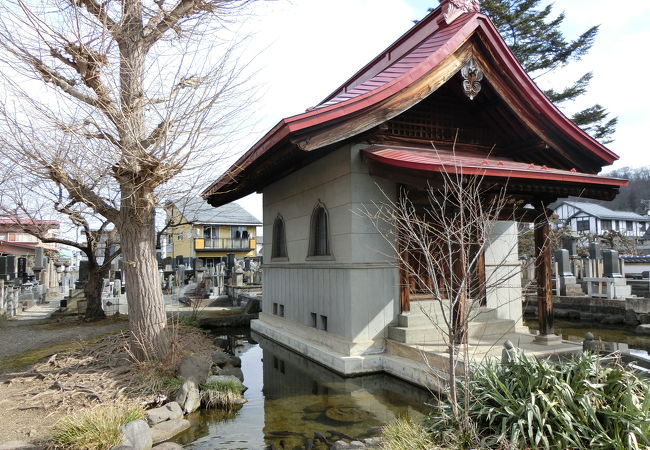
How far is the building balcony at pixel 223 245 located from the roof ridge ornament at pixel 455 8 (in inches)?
1646

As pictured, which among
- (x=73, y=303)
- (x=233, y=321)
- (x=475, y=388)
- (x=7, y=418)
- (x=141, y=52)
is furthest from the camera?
(x=73, y=303)

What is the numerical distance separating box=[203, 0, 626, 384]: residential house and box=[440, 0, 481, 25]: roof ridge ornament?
1.0 inches

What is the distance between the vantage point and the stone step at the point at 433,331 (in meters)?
7.71

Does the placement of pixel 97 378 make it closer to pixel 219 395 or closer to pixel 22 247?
pixel 219 395

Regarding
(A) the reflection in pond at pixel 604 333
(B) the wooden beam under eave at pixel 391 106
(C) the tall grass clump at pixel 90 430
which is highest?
(B) the wooden beam under eave at pixel 391 106

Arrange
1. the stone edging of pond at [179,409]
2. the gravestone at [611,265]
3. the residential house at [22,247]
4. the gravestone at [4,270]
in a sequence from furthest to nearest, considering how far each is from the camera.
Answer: the gravestone at [4,270], the gravestone at [611,265], the residential house at [22,247], the stone edging of pond at [179,409]

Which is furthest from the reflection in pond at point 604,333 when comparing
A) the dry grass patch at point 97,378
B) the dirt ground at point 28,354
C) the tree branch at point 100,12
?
the tree branch at point 100,12

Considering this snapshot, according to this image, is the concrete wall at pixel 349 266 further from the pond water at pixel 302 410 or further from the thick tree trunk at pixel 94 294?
the thick tree trunk at pixel 94 294

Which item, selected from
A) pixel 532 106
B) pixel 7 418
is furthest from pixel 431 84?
pixel 7 418

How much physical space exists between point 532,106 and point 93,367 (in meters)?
8.81

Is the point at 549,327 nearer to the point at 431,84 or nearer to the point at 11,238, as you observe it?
the point at 431,84

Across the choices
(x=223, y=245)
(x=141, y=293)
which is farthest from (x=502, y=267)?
(x=223, y=245)

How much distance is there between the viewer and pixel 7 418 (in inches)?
220

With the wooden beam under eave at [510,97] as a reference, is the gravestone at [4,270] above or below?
below
